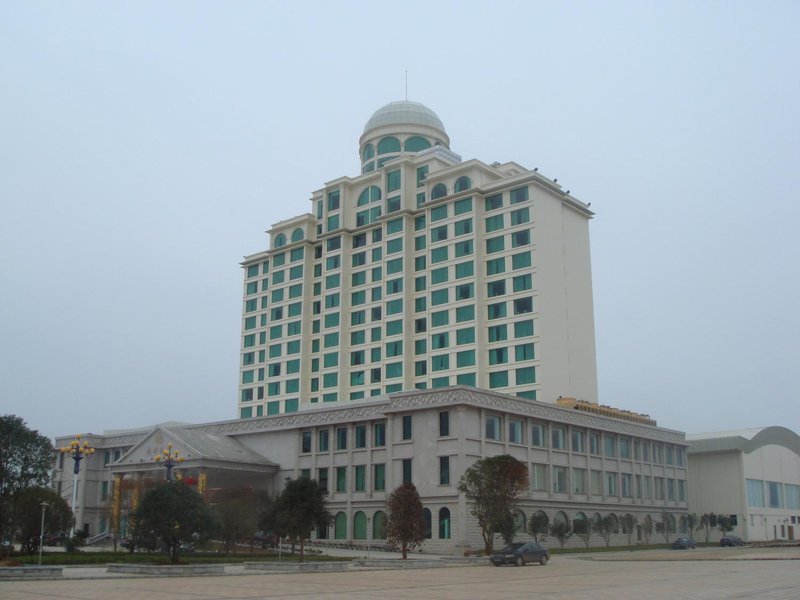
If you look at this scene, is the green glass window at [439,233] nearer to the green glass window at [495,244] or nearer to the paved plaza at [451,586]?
the green glass window at [495,244]

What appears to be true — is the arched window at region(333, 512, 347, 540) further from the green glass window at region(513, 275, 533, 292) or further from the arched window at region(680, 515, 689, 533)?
the arched window at region(680, 515, 689, 533)

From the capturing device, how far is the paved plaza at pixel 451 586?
75.4 ft

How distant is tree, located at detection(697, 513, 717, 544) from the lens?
8112 cm

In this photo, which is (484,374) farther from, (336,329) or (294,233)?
(294,233)

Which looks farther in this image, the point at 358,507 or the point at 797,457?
the point at 797,457

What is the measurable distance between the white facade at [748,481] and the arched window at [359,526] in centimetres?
3848

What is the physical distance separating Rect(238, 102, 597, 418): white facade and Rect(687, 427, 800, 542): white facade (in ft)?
50.0

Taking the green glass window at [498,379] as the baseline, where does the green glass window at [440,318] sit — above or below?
above

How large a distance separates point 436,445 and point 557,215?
33536 mm

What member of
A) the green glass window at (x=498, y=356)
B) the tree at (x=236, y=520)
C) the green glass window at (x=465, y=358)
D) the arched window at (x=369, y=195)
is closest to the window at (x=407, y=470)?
the tree at (x=236, y=520)

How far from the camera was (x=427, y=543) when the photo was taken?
5831 centimetres

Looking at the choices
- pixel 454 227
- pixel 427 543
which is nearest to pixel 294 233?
pixel 454 227

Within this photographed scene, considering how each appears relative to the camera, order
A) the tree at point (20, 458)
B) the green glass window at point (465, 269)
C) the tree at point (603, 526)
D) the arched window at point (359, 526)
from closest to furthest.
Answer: the tree at point (20, 458) < the arched window at point (359, 526) < the tree at point (603, 526) < the green glass window at point (465, 269)

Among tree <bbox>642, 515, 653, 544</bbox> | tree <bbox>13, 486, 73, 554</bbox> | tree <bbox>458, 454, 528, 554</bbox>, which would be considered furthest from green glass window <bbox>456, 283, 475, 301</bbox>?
tree <bbox>13, 486, 73, 554</bbox>
